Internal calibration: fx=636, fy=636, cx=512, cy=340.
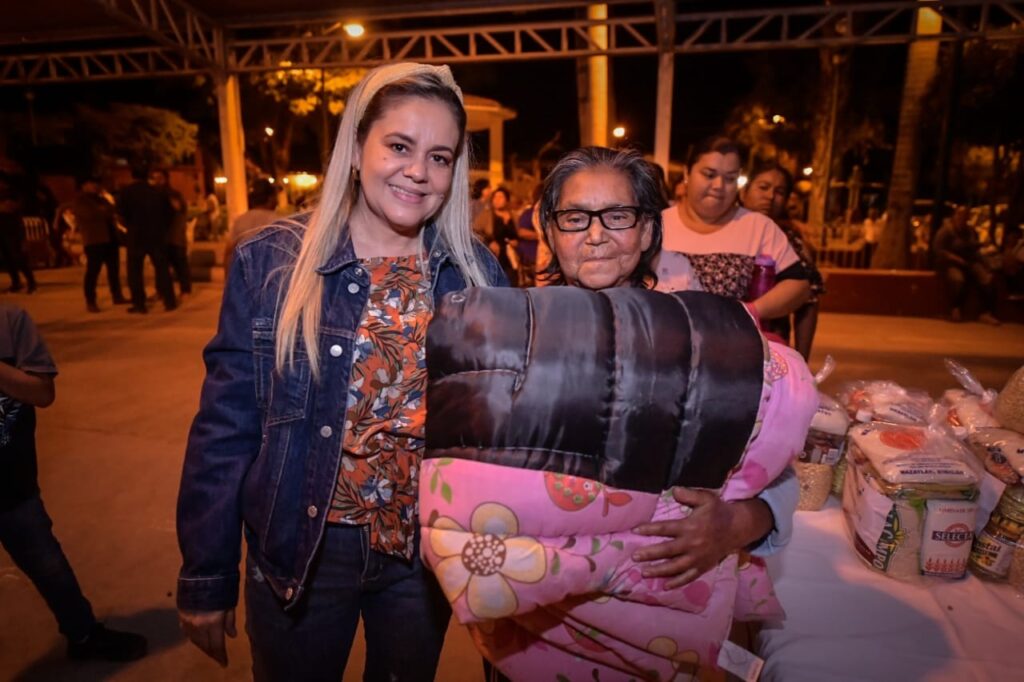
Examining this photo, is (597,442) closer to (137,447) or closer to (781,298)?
(781,298)

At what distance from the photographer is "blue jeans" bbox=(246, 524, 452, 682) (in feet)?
4.97

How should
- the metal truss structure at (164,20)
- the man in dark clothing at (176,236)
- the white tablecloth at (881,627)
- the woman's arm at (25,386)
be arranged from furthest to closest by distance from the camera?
the man in dark clothing at (176,236)
the metal truss structure at (164,20)
the woman's arm at (25,386)
the white tablecloth at (881,627)

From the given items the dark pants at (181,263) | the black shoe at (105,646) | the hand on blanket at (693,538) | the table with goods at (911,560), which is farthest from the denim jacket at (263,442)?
the dark pants at (181,263)

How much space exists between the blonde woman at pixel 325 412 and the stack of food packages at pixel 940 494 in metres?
1.19

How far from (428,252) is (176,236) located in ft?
33.6

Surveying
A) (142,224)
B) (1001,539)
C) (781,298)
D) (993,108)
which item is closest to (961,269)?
(781,298)

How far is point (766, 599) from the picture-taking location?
1.31 metres

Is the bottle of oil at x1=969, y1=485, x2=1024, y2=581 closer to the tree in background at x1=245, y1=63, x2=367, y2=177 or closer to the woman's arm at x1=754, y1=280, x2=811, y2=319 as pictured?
the woman's arm at x1=754, y1=280, x2=811, y2=319

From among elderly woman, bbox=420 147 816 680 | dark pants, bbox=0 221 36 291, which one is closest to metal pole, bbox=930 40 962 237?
elderly woman, bbox=420 147 816 680

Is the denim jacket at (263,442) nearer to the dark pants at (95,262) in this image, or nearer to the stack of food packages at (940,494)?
the stack of food packages at (940,494)

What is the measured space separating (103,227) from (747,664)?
1111cm

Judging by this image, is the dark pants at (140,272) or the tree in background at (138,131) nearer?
the dark pants at (140,272)

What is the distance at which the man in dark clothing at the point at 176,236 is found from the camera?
32.8 feet

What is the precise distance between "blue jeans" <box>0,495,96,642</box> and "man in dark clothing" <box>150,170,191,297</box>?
27.3 feet
